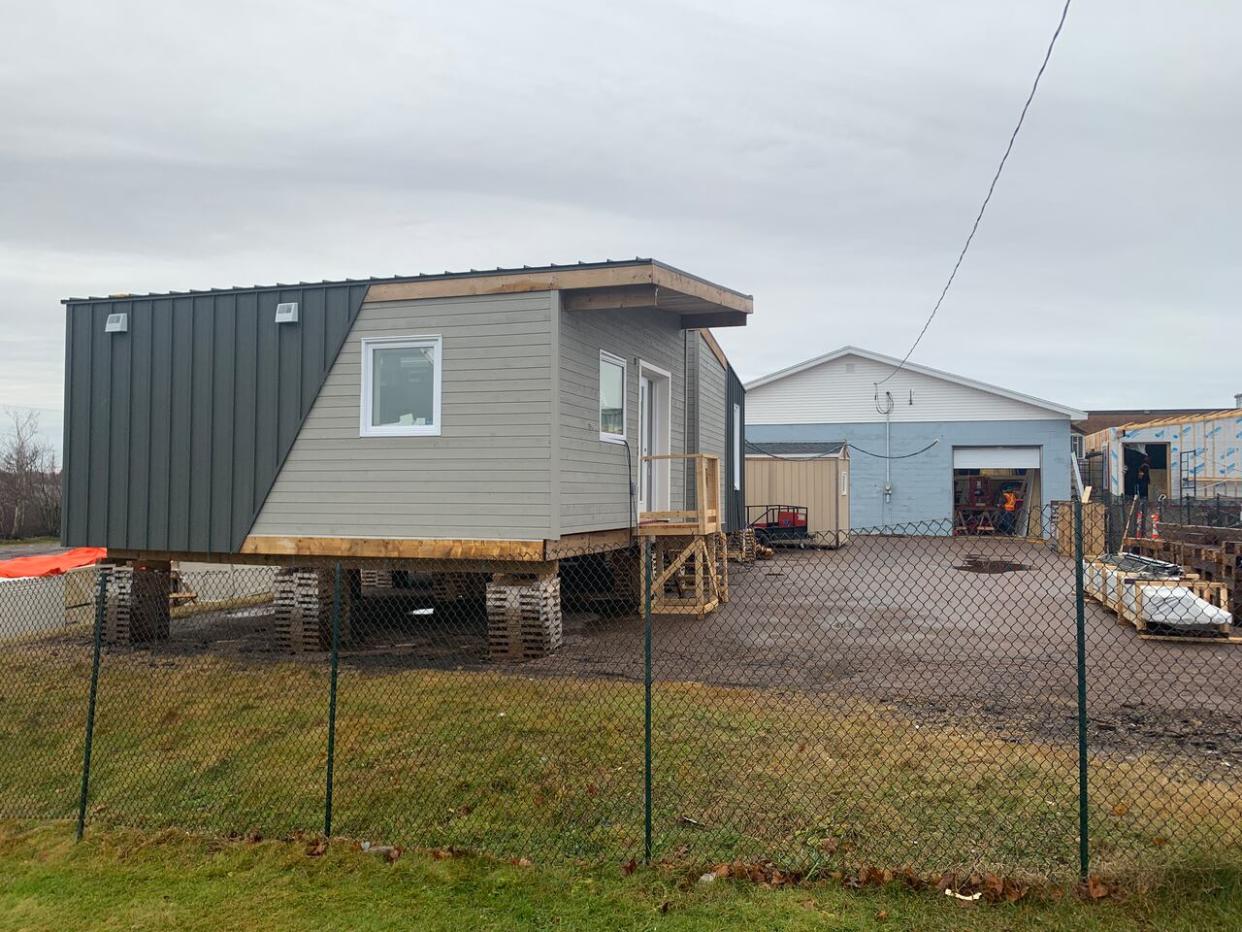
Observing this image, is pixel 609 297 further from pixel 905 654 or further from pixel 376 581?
pixel 376 581

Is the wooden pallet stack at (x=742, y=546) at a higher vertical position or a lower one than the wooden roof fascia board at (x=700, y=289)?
lower

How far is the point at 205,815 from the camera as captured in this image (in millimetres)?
5488

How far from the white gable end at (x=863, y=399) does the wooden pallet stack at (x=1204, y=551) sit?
14888 mm

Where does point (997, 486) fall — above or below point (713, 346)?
below

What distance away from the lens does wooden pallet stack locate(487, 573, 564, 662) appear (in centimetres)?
987

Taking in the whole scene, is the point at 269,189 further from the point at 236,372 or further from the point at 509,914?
the point at 509,914

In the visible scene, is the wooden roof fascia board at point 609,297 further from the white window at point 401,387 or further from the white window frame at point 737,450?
the white window frame at point 737,450

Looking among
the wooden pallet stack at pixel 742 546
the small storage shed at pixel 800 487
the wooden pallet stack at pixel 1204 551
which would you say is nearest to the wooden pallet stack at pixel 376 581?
the wooden pallet stack at pixel 742 546

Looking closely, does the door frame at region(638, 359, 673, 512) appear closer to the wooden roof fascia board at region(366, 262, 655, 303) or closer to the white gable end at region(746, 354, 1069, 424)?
the wooden roof fascia board at region(366, 262, 655, 303)

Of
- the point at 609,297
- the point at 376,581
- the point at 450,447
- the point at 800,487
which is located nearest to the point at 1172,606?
the point at 609,297

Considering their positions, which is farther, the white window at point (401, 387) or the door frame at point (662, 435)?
the door frame at point (662, 435)

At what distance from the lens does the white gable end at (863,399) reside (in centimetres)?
2998

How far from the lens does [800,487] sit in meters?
25.5

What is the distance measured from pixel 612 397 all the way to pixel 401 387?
270cm
